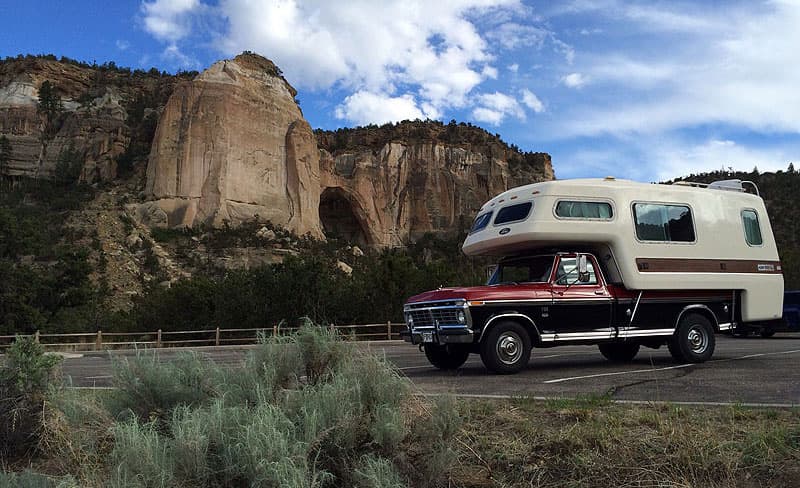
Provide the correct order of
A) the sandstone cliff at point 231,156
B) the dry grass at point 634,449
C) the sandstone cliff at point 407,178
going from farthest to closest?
1. the sandstone cliff at point 407,178
2. the sandstone cliff at point 231,156
3. the dry grass at point 634,449

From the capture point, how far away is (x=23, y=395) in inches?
226

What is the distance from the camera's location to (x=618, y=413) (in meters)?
5.50

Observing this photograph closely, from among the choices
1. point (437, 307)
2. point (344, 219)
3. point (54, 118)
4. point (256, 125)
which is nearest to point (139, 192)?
point (256, 125)

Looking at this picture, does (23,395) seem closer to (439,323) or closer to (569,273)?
(439,323)

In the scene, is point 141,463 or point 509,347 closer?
point 141,463

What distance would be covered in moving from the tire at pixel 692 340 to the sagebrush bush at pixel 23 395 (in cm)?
922

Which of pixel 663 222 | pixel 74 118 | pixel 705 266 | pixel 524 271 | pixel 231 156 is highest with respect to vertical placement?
pixel 74 118

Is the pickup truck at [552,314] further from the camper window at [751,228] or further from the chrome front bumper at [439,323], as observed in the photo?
the camper window at [751,228]

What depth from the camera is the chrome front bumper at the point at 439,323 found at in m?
9.30

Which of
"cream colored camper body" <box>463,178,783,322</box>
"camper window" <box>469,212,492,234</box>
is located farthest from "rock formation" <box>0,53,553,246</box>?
"cream colored camper body" <box>463,178,783,322</box>

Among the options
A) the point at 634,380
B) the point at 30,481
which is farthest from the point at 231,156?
the point at 30,481

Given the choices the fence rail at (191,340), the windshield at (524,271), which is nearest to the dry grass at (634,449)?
the windshield at (524,271)

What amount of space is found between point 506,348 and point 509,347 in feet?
0.17

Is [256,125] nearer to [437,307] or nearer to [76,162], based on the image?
[76,162]
